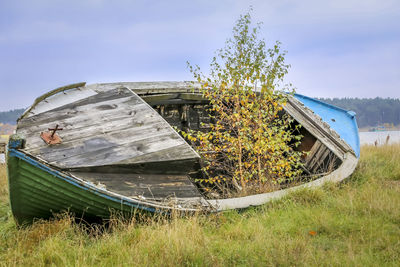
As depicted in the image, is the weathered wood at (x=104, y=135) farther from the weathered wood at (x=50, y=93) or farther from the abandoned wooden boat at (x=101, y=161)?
the weathered wood at (x=50, y=93)

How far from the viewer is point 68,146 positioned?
4.07m

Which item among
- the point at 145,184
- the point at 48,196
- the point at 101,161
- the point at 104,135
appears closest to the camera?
the point at 48,196

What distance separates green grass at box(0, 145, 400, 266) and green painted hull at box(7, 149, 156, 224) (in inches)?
5.9

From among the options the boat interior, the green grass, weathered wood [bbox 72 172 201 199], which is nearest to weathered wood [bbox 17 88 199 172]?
the boat interior

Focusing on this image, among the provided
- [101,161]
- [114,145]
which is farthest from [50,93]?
[101,161]

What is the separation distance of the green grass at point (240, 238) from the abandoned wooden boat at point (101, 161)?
0.69ft

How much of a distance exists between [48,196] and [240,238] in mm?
2053

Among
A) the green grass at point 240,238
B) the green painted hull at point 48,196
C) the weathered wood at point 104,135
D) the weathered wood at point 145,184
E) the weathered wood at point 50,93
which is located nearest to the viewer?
the green grass at point 240,238

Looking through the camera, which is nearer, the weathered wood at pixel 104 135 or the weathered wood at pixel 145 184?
the weathered wood at pixel 145 184

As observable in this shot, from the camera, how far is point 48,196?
11.9 feet

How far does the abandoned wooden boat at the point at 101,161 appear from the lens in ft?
11.5

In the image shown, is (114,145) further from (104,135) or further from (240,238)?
(240,238)

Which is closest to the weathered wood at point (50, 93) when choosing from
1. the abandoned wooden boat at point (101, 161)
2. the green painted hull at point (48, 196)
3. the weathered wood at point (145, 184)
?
the abandoned wooden boat at point (101, 161)

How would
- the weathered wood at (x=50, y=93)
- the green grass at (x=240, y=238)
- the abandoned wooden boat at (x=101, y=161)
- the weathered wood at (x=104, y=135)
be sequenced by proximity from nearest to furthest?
the green grass at (x=240, y=238), the abandoned wooden boat at (x=101, y=161), the weathered wood at (x=104, y=135), the weathered wood at (x=50, y=93)
